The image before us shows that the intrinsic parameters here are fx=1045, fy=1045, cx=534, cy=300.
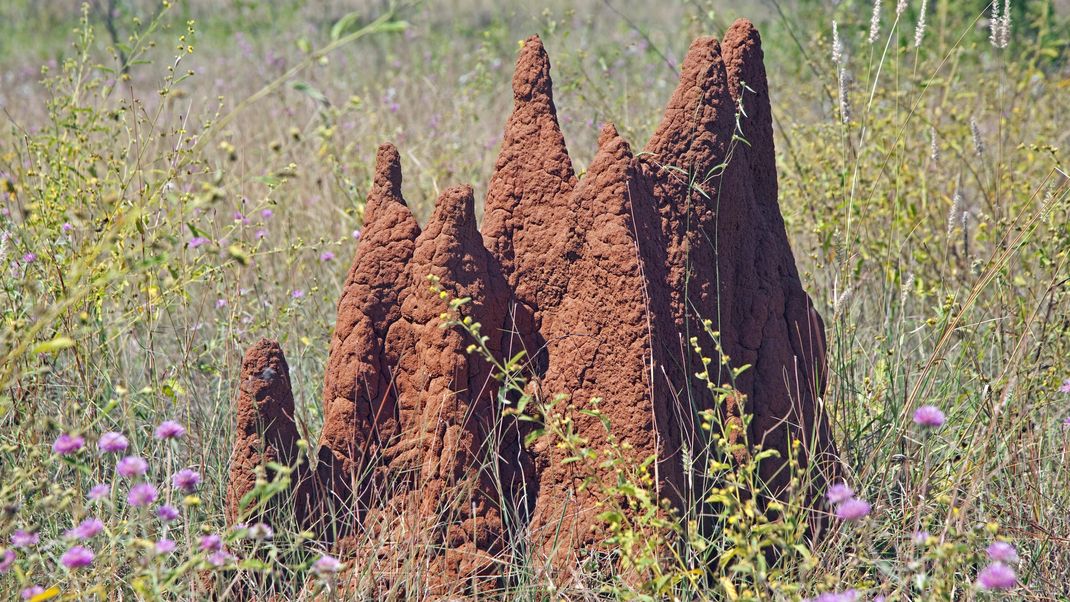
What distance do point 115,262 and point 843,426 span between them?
2.16 m

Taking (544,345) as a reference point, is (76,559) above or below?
below

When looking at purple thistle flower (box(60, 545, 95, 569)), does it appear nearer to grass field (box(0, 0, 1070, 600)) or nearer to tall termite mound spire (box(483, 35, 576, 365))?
grass field (box(0, 0, 1070, 600))

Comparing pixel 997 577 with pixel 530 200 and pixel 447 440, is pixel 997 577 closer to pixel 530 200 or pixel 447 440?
pixel 447 440

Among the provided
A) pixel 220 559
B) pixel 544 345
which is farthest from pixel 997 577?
pixel 220 559

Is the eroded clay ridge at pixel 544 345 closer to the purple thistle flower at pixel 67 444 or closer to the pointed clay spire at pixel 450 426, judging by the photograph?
the pointed clay spire at pixel 450 426

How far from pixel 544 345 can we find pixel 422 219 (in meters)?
3.18

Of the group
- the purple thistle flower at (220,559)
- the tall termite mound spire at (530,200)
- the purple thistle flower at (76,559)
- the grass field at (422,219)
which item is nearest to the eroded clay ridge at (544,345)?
the tall termite mound spire at (530,200)

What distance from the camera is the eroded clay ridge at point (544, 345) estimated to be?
260cm

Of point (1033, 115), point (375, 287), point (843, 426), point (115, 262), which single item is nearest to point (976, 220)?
point (1033, 115)

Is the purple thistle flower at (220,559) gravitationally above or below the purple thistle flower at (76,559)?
below

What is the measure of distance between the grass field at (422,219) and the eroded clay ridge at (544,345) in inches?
7.4

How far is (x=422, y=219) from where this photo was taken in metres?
5.82

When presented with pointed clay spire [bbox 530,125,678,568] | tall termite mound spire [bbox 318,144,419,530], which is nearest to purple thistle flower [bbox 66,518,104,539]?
tall termite mound spire [bbox 318,144,419,530]

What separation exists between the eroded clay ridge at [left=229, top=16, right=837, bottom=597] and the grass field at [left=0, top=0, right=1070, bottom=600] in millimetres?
187
